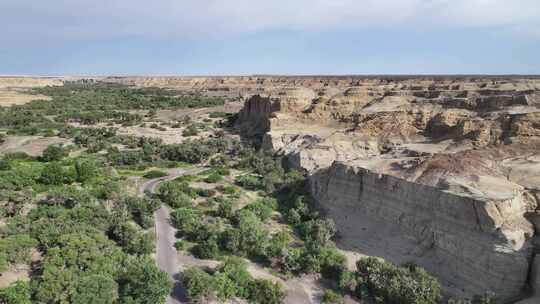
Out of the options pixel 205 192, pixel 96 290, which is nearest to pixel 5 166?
pixel 205 192

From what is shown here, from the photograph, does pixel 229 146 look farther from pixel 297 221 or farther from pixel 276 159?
pixel 297 221

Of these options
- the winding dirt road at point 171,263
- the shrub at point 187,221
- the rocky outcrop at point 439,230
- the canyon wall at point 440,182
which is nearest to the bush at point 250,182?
the canyon wall at point 440,182

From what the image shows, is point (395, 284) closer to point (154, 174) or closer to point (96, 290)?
point (96, 290)

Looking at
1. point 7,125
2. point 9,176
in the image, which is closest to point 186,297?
point 9,176

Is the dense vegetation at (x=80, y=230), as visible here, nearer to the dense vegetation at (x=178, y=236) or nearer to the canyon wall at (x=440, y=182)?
the dense vegetation at (x=178, y=236)

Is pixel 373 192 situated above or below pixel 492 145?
below

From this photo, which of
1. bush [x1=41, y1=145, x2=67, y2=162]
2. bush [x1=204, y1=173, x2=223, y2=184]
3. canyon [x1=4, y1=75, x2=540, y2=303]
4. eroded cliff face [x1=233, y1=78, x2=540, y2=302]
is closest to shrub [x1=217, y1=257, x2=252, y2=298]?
canyon [x1=4, y1=75, x2=540, y2=303]
